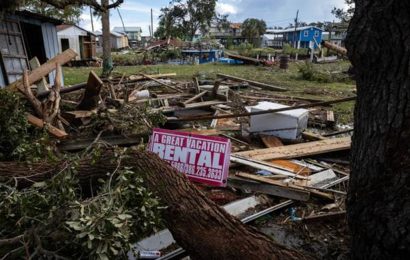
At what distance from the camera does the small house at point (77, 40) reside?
80.1ft

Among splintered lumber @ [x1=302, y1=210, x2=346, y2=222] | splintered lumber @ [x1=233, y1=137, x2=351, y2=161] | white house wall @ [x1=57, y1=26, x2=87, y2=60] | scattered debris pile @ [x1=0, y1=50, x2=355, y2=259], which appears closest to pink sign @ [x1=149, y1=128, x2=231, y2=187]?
scattered debris pile @ [x1=0, y1=50, x2=355, y2=259]

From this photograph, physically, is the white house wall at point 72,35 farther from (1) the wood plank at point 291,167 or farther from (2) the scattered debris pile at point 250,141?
(1) the wood plank at point 291,167

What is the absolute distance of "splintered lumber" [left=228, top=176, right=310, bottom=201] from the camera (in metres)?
3.64

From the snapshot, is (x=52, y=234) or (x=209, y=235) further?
(x=209, y=235)

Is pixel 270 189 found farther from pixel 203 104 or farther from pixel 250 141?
pixel 203 104

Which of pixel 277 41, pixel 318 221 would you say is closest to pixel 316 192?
pixel 318 221

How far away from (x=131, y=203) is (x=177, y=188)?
368 millimetres

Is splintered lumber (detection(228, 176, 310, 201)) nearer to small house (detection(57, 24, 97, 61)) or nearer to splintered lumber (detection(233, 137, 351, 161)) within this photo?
splintered lumber (detection(233, 137, 351, 161))

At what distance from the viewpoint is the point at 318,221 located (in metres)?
3.36

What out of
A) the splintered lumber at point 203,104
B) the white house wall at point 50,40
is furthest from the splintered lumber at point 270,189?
the white house wall at point 50,40

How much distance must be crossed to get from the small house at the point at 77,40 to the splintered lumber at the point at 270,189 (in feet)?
75.0

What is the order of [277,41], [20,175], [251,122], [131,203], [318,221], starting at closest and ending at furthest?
1. [131,203]
2. [20,175]
3. [318,221]
4. [251,122]
5. [277,41]

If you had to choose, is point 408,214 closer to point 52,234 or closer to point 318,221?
point 318,221

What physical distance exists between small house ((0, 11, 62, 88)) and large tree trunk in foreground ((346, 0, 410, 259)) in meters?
8.00
